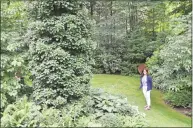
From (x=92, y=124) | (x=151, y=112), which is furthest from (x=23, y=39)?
(x=151, y=112)

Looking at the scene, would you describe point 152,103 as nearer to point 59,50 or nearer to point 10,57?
point 59,50

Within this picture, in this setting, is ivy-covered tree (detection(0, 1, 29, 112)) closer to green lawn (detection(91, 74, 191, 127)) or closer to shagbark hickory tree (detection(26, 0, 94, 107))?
shagbark hickory tree (detection(26, 0, 94, 107))

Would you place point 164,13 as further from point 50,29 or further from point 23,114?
point 23,114

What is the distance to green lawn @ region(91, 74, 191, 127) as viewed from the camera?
8.21 meters

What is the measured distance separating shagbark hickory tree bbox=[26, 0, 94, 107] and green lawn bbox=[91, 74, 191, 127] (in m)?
2.86

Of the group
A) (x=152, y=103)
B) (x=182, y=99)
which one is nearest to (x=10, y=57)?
(x=152, y=103)

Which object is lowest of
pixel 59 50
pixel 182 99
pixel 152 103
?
pixel 152 103

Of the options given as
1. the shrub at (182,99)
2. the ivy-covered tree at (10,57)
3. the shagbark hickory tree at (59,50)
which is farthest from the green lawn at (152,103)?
the ivy-covered tree at (10,57)

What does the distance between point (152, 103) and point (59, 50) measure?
520cm

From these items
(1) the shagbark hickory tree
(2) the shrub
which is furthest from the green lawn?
(1) the shagbark hickory tree

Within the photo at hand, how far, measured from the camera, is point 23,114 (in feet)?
20.1

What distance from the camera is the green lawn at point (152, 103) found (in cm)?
821

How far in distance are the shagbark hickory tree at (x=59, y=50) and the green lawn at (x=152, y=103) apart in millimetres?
2859

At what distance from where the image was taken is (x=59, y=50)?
6.82m
